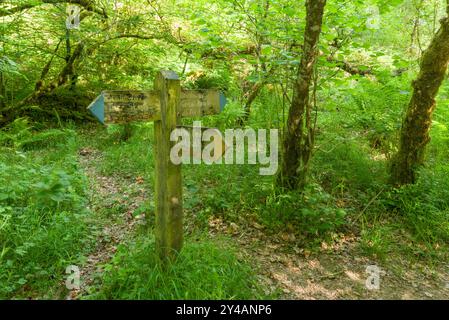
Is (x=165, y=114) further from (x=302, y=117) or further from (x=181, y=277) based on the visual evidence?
(x=302, y=117)

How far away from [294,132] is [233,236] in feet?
4.83

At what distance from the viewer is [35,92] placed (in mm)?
7941

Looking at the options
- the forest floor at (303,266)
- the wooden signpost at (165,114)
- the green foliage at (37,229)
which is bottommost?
the forest floor at (303,266)

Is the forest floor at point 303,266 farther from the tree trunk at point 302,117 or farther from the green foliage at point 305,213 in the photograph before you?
the tree trunk at point 302,117

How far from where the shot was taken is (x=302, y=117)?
A: 4.21m

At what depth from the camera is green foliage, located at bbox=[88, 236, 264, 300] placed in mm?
2773

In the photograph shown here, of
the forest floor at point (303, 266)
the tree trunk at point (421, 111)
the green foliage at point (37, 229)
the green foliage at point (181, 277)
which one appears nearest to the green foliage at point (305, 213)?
the forest floor at point (303, 266)

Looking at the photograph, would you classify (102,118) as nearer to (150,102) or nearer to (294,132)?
(150,102)

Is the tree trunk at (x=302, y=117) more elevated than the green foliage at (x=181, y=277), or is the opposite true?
the tree trunk at (x=302, y=117)

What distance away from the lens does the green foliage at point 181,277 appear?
2773 millimetres

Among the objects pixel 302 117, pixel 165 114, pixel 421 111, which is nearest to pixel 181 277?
pixel 165 114

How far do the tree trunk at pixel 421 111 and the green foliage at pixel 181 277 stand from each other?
300 cm

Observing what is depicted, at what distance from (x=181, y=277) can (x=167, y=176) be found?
2.85 feet
